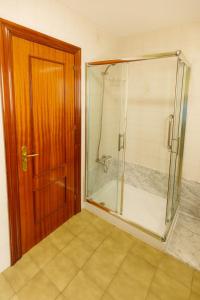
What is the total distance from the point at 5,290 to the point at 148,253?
1.31 metres

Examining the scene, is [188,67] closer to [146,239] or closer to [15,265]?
[146,239]

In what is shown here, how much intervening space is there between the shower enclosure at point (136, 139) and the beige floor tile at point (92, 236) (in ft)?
1.02

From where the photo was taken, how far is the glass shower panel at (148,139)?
2.48 meters

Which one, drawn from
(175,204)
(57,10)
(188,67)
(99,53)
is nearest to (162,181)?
(175,204)

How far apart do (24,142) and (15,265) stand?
1137mm

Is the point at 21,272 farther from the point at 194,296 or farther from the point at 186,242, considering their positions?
the point at 186,242

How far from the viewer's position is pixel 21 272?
168cm

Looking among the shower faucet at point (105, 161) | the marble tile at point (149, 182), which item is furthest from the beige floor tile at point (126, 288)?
the shower faucet at point (105, 161)

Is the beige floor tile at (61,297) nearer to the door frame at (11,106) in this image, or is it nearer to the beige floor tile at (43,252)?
the beige floor tile at (43,252)

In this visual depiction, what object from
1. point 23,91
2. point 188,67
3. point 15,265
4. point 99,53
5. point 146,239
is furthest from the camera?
point 99,53

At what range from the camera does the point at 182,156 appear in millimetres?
2518

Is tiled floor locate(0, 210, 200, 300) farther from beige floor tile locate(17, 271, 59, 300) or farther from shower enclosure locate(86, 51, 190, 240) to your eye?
shower enclosure locate(86, 51, 190, 240)

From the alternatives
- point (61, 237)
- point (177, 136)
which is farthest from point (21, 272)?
point (177, 136)

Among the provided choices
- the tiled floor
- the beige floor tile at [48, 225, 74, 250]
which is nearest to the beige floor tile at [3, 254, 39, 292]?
the tiled floor
